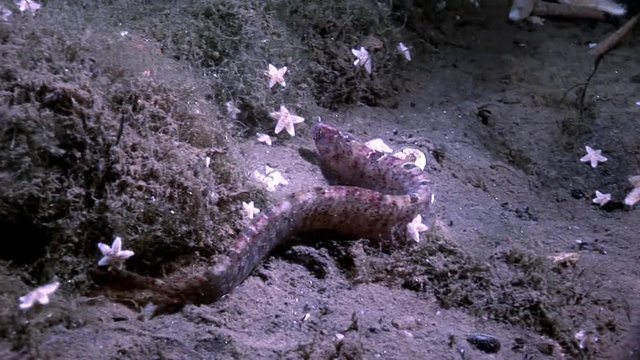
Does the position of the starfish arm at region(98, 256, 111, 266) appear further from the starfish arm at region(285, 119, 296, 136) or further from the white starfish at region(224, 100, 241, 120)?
the starfish arm at region(285, 119, 296, 136)

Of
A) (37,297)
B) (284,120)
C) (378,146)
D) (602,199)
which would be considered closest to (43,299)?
(37,297)

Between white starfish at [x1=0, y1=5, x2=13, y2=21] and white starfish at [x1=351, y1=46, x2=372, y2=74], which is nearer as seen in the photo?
white starfish at [x1=0, y1=5, x2=13, y2=21]

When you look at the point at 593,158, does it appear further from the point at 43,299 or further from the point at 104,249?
the point at 43,299

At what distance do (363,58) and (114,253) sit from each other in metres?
3.74

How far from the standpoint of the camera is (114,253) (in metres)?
2.94

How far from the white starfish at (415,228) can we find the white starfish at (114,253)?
1982 millimetres

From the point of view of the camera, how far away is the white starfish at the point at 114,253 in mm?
2934

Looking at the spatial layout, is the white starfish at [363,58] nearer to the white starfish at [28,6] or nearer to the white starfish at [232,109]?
the white starfish at [232,109]

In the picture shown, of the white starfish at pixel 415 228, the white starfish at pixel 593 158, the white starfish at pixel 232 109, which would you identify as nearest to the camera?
the white starfish at pixel 415 228

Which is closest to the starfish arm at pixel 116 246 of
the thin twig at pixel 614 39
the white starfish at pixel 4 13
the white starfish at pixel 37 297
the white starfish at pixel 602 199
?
the white starfish at pixel 37 297

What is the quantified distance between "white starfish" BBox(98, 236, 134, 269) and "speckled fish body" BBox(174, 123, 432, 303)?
1.34ft

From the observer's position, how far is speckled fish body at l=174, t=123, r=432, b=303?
3.19m

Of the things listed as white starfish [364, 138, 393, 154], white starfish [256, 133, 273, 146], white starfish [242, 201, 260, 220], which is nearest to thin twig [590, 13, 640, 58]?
white starfish [364, 138, 393, 154]

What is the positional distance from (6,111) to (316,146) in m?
2.64
